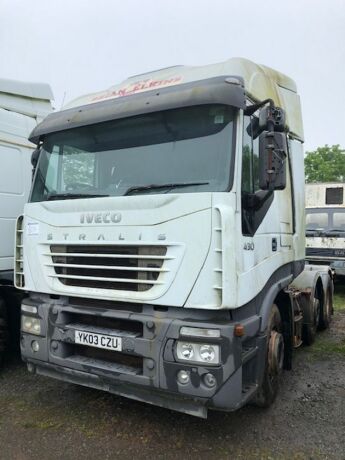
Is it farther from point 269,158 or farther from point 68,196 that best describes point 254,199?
point 68,196

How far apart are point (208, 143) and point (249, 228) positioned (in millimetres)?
749

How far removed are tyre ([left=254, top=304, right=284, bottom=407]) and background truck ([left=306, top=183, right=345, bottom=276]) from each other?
20.4ft

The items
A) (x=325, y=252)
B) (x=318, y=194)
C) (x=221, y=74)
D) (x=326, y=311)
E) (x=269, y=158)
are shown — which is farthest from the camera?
(x=318, y=194)

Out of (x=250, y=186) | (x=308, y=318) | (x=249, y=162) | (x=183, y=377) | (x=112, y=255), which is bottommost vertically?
(x=308, y=318)

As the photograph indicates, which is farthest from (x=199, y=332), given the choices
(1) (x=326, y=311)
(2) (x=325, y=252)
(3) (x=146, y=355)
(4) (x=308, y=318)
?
(2) (x=325, y=252)

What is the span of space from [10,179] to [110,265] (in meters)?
2.33

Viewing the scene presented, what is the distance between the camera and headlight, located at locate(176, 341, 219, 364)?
3014 millimetres

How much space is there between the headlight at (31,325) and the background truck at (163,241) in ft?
0.05

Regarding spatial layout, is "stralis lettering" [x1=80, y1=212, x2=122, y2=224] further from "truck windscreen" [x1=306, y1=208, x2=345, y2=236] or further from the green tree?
the green tree

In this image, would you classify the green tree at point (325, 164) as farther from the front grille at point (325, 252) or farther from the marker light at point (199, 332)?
the marker light at point (199, 332)

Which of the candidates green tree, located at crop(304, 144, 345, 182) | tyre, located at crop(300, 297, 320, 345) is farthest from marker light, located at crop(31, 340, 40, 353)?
green tree, located at crop(304, 144, 345, 182)

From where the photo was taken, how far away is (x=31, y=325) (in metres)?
3.88

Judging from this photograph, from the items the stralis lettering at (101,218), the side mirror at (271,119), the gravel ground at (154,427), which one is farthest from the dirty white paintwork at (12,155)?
the side mirror at (271,119)

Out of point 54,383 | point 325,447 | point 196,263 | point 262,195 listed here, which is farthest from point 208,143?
point 54,383
